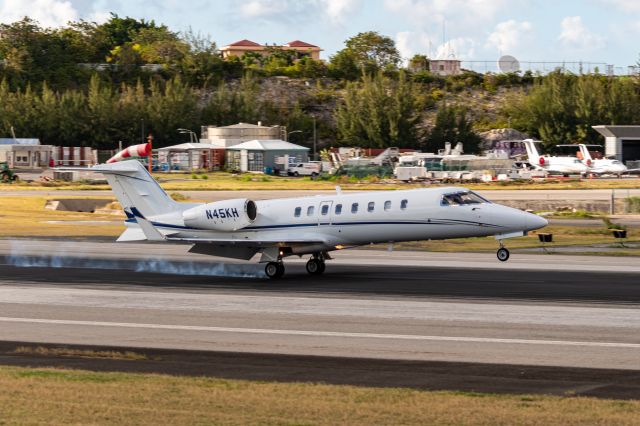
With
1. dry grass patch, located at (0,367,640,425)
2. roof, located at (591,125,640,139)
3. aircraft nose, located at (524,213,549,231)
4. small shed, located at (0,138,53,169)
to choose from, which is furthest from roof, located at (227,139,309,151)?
dry grass patch, located at (0,367,640,425)

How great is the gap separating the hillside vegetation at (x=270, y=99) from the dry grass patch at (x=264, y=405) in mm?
132761

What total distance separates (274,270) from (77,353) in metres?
13.5

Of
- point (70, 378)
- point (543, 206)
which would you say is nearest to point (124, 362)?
point (70, 378)

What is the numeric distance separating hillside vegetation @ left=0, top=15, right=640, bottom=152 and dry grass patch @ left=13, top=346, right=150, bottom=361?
129 m

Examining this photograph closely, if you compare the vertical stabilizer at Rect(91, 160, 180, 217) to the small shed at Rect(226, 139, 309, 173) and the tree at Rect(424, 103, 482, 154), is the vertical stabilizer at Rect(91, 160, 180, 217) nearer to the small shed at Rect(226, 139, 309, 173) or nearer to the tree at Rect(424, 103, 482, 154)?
the small shed at Rect(226, 139, 309, 173)

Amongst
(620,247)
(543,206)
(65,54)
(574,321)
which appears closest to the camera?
(574,321)

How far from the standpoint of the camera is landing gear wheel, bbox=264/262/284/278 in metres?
33.4

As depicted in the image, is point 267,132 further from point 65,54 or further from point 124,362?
point 124,362

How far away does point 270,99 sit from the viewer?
178125 millimetres

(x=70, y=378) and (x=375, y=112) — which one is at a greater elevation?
(x=375, y=112)

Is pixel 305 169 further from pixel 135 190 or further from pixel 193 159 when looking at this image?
pixel 135 190

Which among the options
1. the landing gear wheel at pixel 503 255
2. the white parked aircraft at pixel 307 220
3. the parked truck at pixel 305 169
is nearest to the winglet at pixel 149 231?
the white parked aircraft at pixel 307 220

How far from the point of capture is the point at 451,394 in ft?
52.5

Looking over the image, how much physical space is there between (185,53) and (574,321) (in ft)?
567
